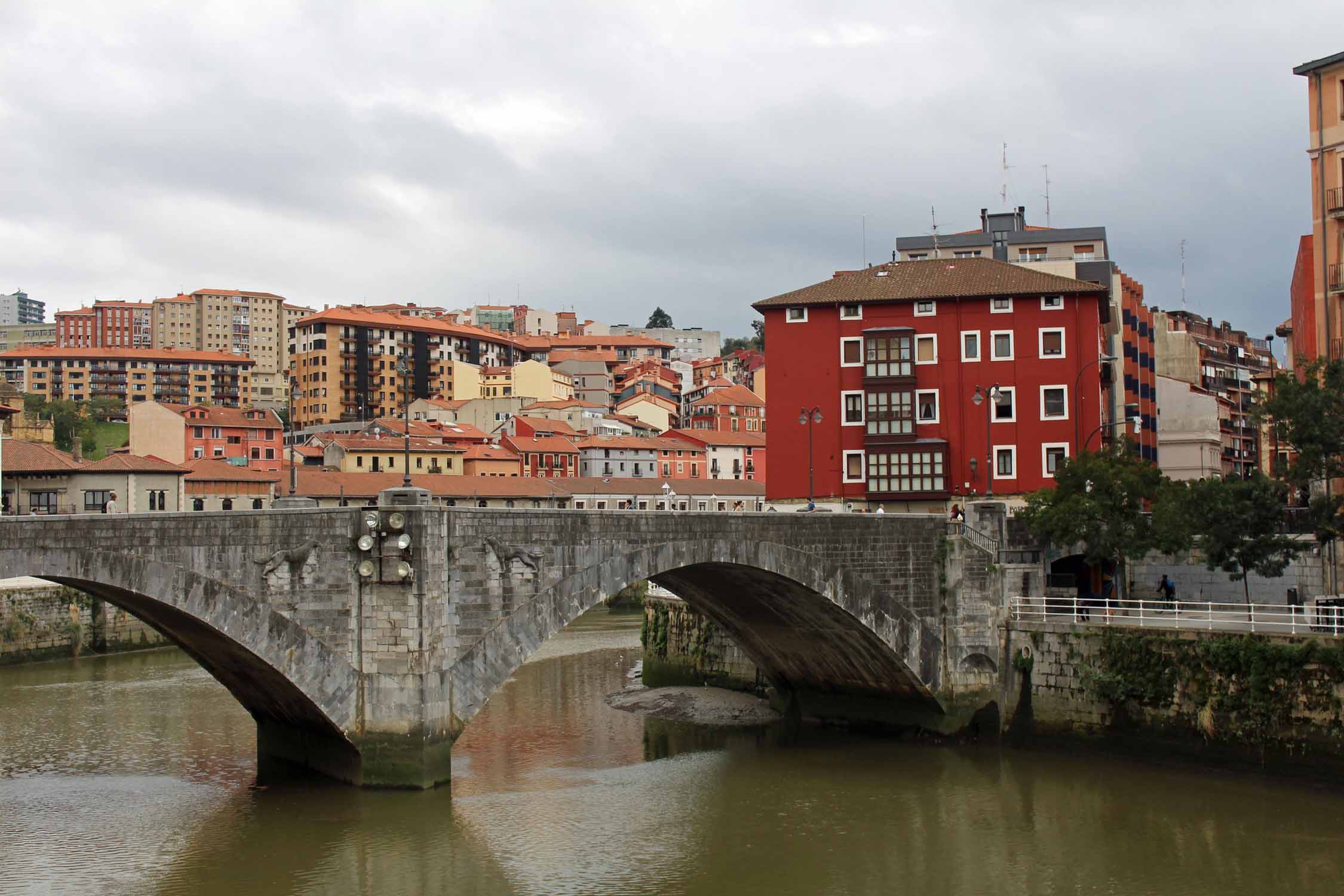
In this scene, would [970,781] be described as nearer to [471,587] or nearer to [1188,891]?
[1188,891]

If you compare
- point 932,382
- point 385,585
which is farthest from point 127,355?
point 385,585

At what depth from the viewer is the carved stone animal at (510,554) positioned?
3519 cm

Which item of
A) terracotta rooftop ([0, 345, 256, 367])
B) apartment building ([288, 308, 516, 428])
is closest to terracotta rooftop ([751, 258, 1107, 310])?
apartment building ([288, 308, 516, 428])

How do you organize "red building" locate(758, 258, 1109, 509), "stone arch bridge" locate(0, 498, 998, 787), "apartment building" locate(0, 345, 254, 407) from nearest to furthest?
"stone arch bridge" locate(0, 498, 998, 787)
"red building" locate(758, 258, 1109, 509)
"apartment building" locate(0, 345, 254, 407)

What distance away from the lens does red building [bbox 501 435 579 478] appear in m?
119

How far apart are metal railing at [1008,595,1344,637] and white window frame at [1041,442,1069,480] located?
1126 cm

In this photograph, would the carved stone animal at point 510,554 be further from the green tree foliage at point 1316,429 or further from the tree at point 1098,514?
the green tree foliage at point 1316,429

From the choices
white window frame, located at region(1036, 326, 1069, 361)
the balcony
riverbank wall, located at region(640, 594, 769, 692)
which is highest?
the balcony

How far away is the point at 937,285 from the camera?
207 feet

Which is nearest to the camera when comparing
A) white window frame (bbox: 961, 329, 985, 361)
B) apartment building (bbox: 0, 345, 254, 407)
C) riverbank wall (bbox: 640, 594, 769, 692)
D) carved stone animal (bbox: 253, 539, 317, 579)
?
carved stone animal (bbox: 253, 539, 317, 579)

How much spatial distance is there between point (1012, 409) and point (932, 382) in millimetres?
3650

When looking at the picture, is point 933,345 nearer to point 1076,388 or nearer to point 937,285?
point 937,285

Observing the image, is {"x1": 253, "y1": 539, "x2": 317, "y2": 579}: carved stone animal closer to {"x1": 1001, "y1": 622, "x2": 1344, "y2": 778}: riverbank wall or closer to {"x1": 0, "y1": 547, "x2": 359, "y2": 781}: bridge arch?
{"x1": 0, "y1": 547, "x2": 359, "y2": 781}: bridge arch

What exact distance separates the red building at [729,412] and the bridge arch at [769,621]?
95.5 metres
